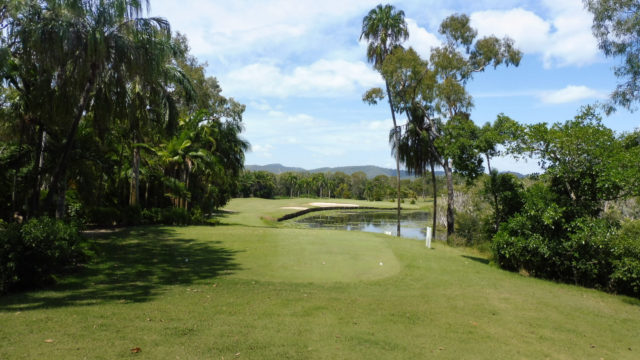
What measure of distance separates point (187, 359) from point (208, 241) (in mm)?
9989

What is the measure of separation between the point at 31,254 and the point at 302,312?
5.32 meters

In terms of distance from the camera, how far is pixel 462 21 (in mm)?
23094

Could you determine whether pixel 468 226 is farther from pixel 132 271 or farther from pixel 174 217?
pixel 132 271

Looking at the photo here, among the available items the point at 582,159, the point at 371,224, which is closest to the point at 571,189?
the point at 582,159

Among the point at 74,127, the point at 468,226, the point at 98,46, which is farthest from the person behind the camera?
the point at 468,226

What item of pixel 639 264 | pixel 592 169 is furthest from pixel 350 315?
pixel 592 169

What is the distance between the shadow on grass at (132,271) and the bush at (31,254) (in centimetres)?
33

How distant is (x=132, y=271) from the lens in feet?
30.1

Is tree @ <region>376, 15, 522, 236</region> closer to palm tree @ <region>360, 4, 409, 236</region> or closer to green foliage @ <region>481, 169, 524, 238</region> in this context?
palm tree @ <region>360, 4, 409, 236</region>

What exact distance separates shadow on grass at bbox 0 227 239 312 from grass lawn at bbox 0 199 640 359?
4 centimetres

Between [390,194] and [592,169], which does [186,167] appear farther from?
[390,194]

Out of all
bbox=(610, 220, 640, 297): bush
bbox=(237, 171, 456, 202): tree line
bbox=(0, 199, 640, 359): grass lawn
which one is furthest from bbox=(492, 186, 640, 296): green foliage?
bbox=(237, 171, 456, 202): tree line

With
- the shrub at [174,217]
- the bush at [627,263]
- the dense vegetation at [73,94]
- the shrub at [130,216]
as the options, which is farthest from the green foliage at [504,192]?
the shrub at [130,216]

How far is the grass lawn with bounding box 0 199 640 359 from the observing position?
16.6ft
